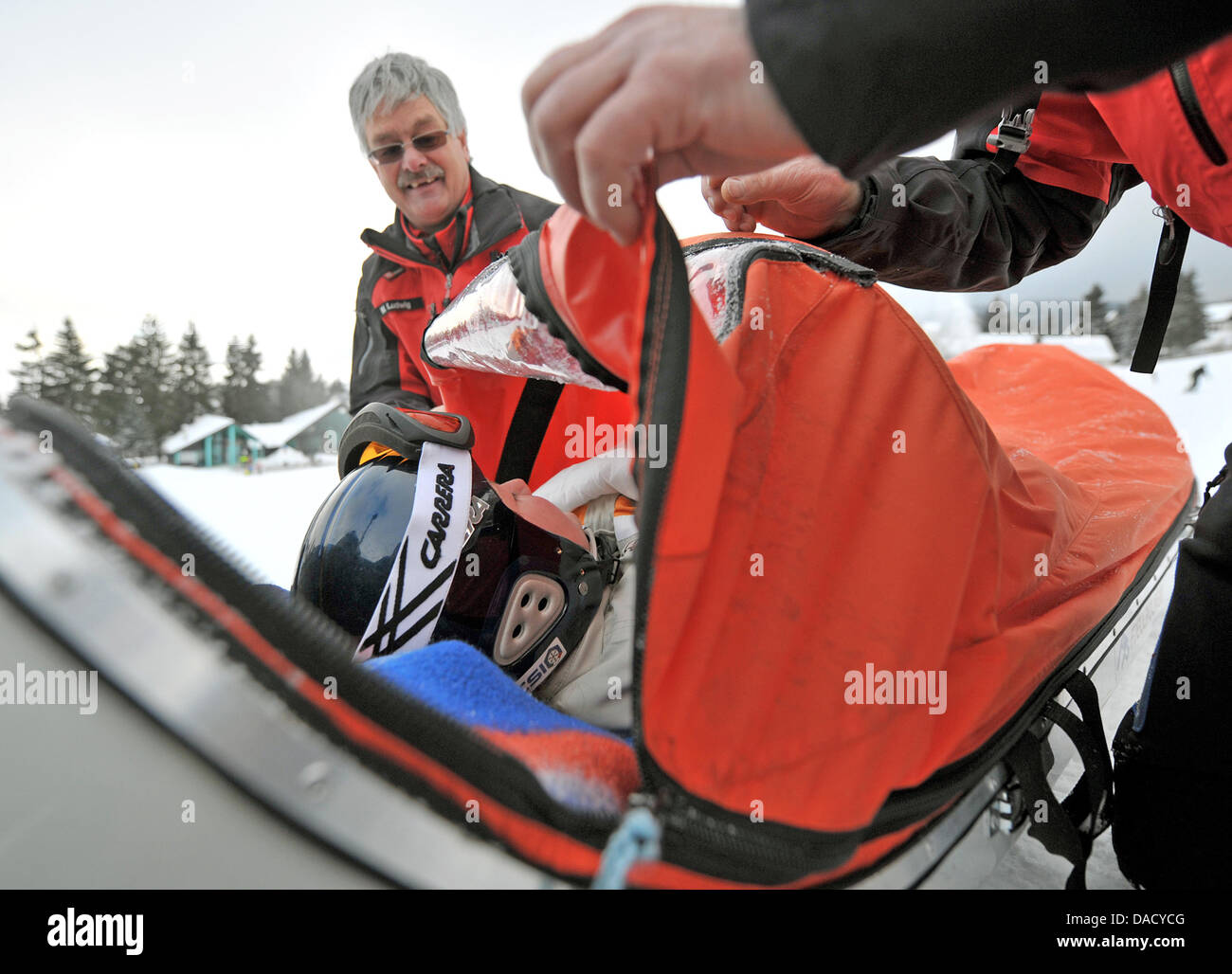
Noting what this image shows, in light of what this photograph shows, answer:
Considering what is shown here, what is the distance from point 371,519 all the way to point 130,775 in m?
0.59

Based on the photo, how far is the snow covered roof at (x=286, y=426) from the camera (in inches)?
473

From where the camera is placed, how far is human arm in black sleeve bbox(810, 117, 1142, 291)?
1.19 metres

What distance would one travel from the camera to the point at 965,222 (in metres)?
1.26

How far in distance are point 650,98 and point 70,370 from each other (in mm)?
18811

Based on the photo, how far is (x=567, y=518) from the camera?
3.79 feet

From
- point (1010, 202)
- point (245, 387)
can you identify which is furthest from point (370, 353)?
point (245, 387)

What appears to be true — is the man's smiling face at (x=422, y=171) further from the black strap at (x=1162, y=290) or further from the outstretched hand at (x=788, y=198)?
the black strap at (x=1162, y=290)

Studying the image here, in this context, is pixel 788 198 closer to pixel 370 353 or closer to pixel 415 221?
pixel 415 221

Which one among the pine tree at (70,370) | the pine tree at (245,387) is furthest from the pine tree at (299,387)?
the pine tree at (70,370)

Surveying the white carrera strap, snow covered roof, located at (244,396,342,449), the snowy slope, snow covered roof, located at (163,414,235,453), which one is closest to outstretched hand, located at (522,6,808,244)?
the white carrera strap

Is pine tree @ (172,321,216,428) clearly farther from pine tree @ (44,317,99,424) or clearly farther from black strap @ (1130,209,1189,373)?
black strap @ (1130,209,1189,373)

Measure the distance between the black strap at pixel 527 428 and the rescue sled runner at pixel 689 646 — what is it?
11.2 inches

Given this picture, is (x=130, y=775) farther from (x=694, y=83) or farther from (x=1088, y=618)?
(x=1088, y=618)
